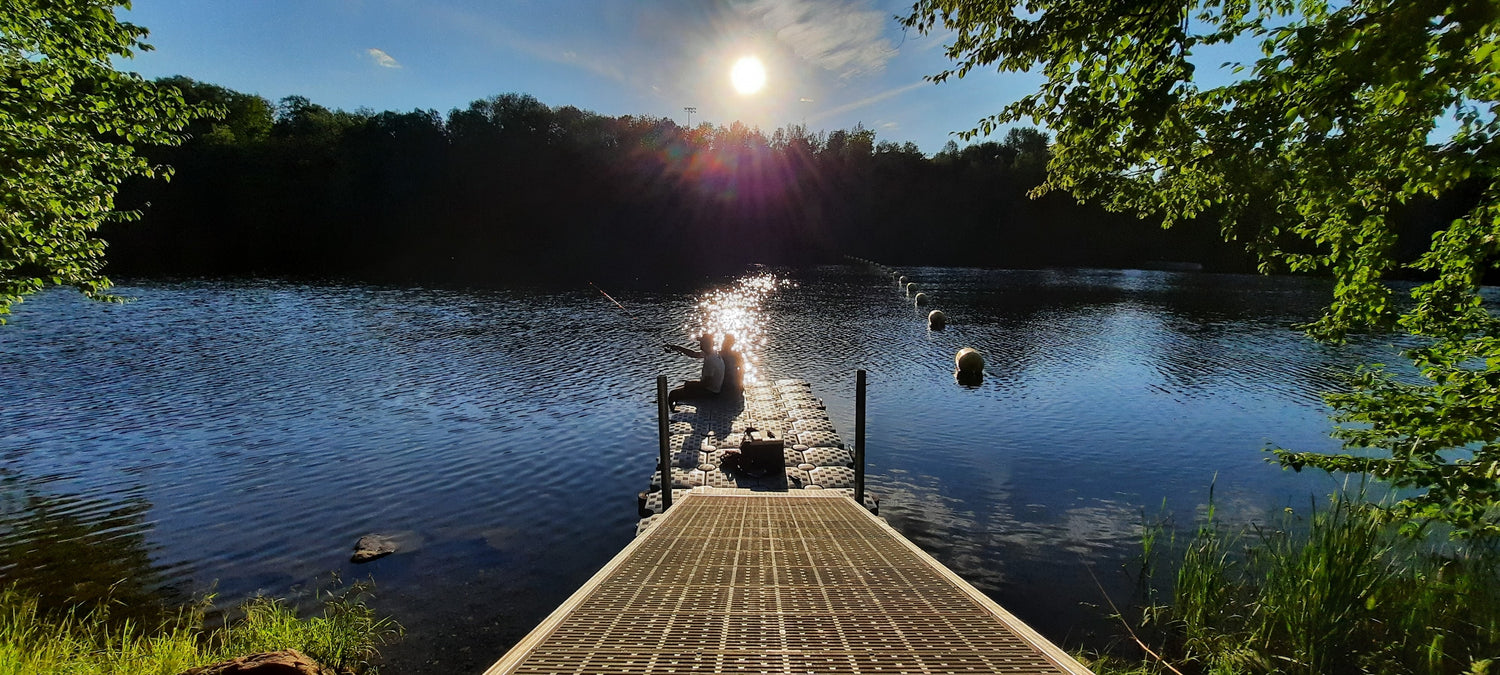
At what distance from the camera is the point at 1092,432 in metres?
16.9

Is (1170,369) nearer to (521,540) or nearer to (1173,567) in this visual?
(1173,567)

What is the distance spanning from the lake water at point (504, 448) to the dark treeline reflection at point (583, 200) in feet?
172

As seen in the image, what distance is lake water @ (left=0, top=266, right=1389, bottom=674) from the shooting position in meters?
9.40

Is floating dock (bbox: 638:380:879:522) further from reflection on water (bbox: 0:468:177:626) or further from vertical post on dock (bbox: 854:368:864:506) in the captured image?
reflection on water (bbox: 0:468:177:626)

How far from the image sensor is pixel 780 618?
509 cm

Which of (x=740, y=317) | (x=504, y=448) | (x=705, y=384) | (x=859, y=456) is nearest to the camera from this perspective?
(x=859, y=456)

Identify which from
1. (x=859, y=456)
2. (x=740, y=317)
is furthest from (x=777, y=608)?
(x=740, y=317)

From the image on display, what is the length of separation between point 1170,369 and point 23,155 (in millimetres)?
31943

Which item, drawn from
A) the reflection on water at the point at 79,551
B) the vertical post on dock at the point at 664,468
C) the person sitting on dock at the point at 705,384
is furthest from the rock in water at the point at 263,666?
the person sitting on dock at the point at 705,384

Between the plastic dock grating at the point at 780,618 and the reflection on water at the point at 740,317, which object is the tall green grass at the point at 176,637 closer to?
the plastic dock grating at the point at 780,618

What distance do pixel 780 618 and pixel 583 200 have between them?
113074 millimetres

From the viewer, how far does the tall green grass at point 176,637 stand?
247 inches

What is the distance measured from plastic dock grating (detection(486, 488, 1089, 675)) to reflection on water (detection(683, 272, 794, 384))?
12.4m

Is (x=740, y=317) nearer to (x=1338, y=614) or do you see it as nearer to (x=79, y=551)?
(x=79, y=551)
